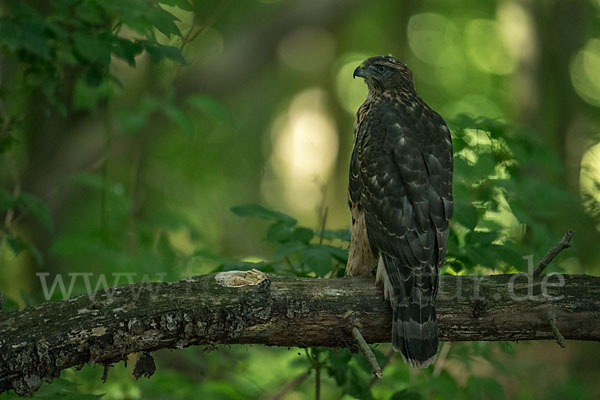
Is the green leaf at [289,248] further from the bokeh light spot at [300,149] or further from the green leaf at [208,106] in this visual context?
the bokeh light spot at [300,149]

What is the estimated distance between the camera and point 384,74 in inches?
171

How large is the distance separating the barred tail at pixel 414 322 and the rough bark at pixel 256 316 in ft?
0.17

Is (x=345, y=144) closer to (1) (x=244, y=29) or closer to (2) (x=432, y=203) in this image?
(1) (x=244, y=29)

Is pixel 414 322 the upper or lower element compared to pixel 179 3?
lower

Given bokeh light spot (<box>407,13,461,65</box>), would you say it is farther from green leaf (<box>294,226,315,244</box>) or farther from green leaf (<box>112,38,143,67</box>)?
green leaf (<box>294,226,315,244</box>)

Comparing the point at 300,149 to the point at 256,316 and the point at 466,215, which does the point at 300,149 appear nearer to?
the point at 466,215

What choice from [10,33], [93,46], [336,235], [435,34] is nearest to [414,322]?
[336,235]

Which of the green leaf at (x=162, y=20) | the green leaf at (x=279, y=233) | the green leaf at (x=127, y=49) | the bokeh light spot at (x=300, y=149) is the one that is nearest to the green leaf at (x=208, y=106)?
the green leaf at (x=127, y=49)

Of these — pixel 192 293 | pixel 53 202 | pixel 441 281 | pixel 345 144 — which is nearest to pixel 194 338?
pixel 192 293

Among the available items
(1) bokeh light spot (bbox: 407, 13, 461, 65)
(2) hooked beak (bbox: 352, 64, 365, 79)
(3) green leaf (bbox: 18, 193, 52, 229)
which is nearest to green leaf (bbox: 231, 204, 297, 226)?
(3) green leaf (bbox: 18, 193, 52, 229)

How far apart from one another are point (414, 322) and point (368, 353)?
0.53m

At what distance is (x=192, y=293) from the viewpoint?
2572 mm

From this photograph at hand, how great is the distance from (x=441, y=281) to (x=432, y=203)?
51cm

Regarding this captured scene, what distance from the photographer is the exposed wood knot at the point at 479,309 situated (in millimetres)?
2801
